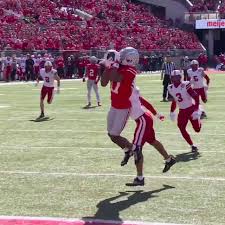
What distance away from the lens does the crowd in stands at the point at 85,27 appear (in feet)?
120

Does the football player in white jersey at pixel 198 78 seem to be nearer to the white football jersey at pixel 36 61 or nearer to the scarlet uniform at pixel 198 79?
the scarlet uniform at pixel 198 79

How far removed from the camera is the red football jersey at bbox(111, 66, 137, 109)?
288 inches

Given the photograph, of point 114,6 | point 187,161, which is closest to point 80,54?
point 114,6

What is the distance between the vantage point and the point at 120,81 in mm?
7266

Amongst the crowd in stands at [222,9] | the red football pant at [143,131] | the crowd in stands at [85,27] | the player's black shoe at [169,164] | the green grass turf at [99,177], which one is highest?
the crowd in stands at [222,9]

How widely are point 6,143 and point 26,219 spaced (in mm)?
5501

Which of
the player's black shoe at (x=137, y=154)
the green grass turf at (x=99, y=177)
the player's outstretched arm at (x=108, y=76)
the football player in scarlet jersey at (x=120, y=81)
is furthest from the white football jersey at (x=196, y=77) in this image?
the player's outstretched arm at (x=108, y=76)

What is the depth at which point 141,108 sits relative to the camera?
770 cm

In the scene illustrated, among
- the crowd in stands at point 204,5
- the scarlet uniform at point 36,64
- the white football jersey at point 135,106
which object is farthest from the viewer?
the crowd in stands at point 204,5

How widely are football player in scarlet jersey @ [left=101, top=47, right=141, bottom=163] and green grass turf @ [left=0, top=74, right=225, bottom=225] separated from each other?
0.71 meters

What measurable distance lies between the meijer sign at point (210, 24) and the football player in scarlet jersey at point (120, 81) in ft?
138

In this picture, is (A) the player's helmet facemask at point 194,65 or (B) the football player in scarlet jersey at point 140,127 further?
(A) the player's helmet facemask at point 194,65

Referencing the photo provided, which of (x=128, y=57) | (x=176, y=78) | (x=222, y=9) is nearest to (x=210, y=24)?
(x=222, y=9)

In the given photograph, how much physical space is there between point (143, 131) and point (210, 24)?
43051mm
